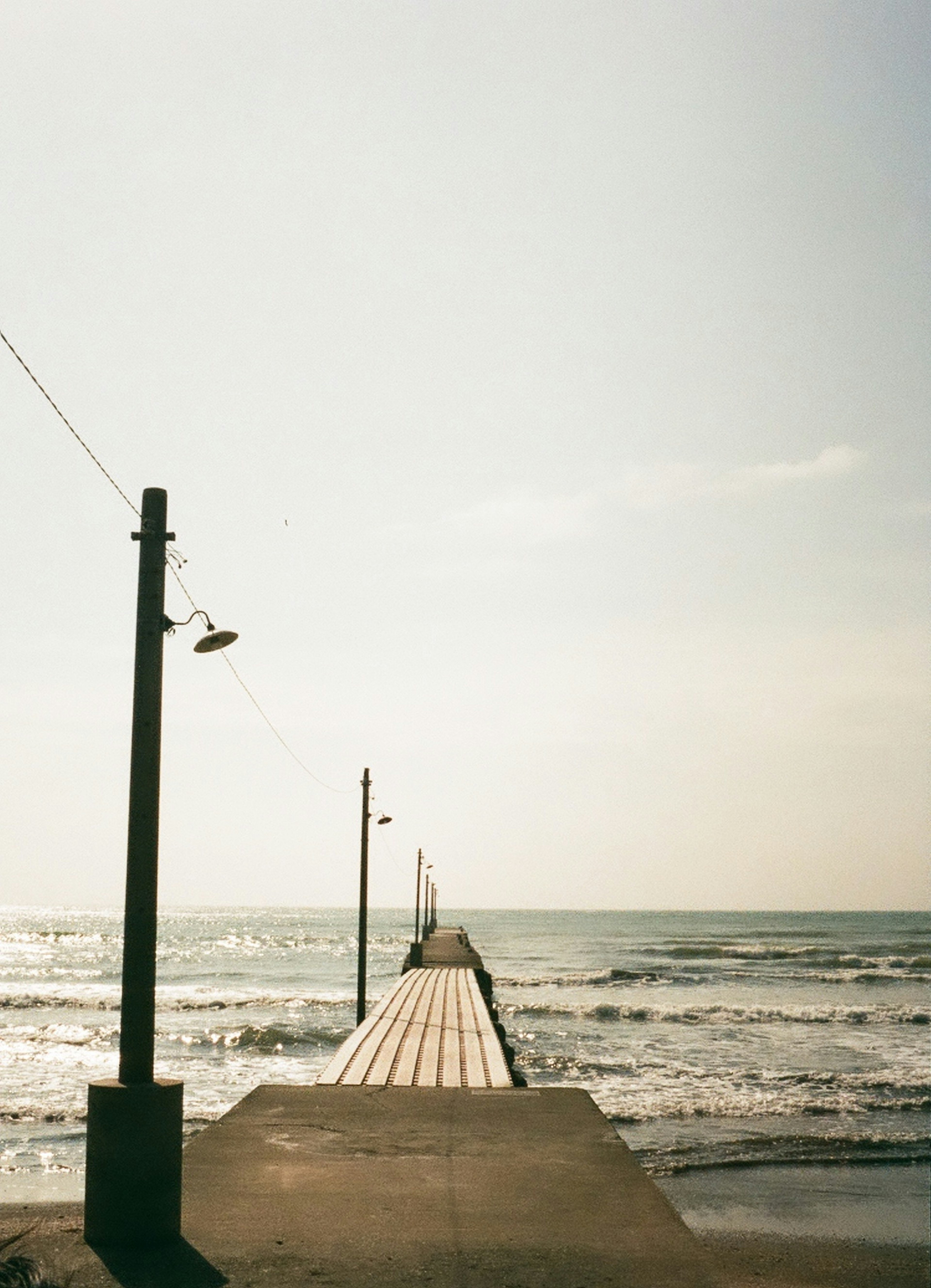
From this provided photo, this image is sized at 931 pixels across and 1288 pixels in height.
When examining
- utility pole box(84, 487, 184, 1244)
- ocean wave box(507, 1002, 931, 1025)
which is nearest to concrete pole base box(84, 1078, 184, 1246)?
utility pole box(84, 487, 184, 1244)

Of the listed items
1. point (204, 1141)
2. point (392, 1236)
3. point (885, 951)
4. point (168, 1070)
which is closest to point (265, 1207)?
point (392, 1236)

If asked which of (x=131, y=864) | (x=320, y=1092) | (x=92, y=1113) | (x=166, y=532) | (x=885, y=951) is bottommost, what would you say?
(x=885, y=951)

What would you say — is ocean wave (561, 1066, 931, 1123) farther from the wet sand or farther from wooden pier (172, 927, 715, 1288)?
the wet sand

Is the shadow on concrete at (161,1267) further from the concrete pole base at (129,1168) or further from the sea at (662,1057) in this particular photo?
the sea at (662,1057)

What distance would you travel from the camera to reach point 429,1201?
8.18 m

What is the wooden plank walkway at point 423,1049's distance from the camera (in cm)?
1450

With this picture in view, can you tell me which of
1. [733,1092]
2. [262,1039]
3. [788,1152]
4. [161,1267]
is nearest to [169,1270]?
[161,1267]

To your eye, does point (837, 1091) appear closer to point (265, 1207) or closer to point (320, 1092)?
point (320, 1092)

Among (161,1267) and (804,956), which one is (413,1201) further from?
(804,956)

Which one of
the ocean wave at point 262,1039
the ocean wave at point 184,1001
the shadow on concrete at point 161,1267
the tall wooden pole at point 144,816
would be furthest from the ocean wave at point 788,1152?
the ocean wave at point 184,1001

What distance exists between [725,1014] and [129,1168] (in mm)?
37955

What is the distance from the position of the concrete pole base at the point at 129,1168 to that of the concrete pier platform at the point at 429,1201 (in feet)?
1.16

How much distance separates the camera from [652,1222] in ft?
25.6

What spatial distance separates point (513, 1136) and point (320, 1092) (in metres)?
2.99
